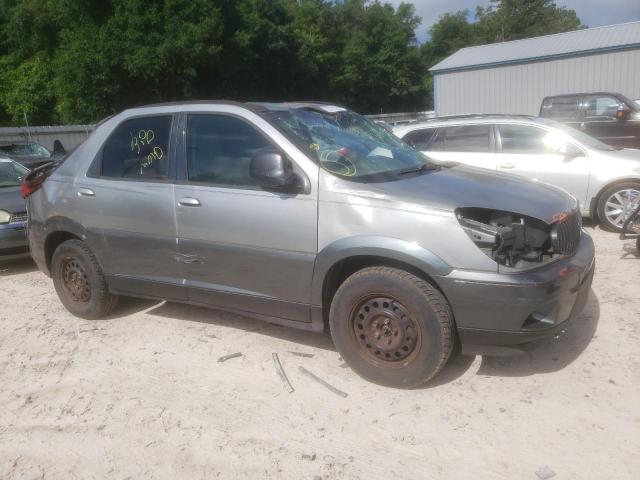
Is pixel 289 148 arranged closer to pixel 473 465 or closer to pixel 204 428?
pixel 204 428

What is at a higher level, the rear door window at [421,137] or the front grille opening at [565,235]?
the rear door window at [421,137]

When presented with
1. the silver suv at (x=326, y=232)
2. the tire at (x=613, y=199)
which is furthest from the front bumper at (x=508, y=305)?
the tire at (x=613, y=199)

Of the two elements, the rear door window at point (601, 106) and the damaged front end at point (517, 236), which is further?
the rear door window at point (601, 106)

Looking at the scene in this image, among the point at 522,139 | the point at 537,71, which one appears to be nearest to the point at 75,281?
the point at 522,139

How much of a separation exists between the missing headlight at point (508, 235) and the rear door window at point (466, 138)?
4.58 metres

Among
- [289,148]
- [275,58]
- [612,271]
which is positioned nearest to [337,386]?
[289,148]

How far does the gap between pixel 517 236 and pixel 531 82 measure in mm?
24303

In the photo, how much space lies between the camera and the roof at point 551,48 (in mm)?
22875

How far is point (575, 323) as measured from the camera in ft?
14.5

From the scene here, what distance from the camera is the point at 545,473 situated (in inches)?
109

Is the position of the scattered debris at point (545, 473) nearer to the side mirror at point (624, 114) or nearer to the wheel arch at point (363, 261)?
the wheel arch at point (363, 261)

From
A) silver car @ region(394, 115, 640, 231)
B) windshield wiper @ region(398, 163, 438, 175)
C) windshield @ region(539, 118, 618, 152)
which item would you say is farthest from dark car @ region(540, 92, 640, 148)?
windshield wiper @ region(398, 163, 438, 175)

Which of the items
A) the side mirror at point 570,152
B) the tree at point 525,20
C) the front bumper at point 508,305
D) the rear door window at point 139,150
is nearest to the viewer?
the front bumper at point 508,305

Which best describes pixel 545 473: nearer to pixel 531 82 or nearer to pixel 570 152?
pixel 570 152
